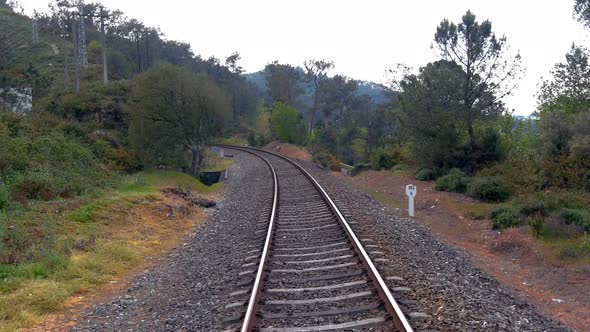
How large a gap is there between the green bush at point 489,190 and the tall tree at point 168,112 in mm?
15224

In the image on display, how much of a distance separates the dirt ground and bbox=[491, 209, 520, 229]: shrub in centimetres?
24

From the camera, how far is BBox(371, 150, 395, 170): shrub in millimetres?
35406

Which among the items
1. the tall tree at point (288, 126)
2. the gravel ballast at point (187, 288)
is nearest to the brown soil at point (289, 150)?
the tall tree at point (288, 126)

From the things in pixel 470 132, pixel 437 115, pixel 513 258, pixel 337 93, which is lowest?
pixel 513 258

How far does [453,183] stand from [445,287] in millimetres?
13937

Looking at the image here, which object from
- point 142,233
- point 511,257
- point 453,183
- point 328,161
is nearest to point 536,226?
point 511,257

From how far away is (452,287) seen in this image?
26.4 feet

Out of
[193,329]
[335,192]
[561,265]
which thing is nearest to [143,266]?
[193,329]

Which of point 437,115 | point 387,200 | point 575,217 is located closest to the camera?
point 575,217

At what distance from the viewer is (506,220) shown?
13883 mm

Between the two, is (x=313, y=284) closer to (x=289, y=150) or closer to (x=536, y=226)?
(x=536, y=226)

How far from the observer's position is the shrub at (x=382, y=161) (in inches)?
1394

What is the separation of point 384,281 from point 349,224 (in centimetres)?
506

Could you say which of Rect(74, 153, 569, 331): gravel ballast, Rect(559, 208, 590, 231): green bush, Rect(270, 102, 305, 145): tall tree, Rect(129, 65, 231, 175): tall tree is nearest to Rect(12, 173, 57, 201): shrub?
Rect(74, 153, 569, 331): gravel ballast
